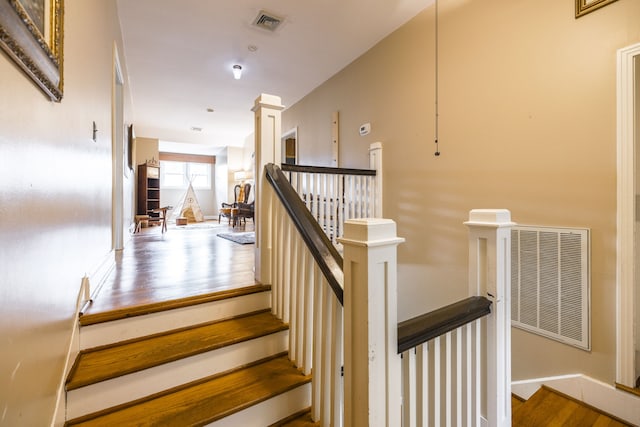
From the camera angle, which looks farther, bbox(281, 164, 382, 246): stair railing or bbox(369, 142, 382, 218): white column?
bbox(369, 142, 382, 218): white column

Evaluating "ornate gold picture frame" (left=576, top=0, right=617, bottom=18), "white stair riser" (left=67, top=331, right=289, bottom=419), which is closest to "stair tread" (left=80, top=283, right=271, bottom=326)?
Result: "white stair riser" (left=67, top=331, right=289, bottom=419)

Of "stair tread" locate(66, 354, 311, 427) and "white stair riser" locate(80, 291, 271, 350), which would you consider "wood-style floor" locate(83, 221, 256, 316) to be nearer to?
"white stair riser" locate(80, 291, 271, 350)

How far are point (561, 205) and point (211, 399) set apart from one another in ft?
7.65

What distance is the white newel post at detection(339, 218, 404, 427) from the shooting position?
794 millimetres

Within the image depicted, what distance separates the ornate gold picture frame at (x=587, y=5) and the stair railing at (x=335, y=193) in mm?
1967

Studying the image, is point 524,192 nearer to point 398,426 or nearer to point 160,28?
point 398,426

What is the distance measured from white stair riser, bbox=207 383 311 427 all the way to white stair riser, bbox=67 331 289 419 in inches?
10.5

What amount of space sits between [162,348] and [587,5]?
311 cm

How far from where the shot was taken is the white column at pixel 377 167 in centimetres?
319

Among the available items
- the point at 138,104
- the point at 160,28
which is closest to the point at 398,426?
the point at 160,28

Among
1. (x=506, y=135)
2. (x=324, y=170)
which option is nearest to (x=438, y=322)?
(x=506, y=135)

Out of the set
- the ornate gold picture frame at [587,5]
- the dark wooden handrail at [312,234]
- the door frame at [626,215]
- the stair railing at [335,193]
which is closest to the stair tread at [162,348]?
the dark wooden handrail at [312,234]

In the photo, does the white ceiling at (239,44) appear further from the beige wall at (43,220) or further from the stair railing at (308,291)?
the stair railing at (308,291)

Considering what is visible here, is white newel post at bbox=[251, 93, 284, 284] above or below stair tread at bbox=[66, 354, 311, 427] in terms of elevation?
above
